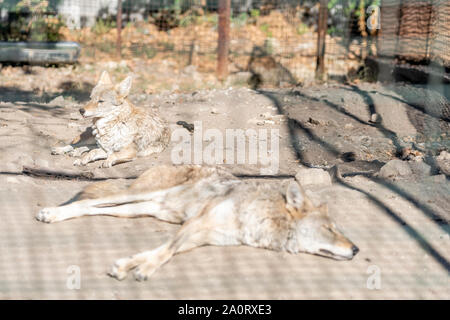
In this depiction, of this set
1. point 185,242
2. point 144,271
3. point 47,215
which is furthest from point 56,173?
point 144,271

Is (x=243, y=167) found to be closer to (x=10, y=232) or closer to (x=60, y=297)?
(x=10, y=232)

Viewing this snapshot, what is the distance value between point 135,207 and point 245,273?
3.44 feet

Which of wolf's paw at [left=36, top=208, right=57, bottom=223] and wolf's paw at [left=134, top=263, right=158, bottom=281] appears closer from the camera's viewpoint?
wolf's paw at [left=134, top=263, right=158, bottom=281]

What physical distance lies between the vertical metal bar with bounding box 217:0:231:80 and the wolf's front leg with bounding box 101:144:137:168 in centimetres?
531

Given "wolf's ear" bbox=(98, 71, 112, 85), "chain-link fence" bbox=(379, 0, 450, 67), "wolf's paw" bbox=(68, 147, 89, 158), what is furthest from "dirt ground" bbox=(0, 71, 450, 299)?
"chain-link fence" bbox=(379, 0, 450, 67)

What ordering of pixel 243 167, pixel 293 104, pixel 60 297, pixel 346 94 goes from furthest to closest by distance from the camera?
pixel 346 94 → pixel 293 104 → pixel 243 167 → pixel 60 297

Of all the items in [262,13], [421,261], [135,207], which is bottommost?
[421,261]

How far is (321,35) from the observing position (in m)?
11.3

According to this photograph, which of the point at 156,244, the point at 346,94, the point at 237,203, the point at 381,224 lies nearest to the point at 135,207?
the point at 156,244

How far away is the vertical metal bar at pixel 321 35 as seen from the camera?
1098 cm

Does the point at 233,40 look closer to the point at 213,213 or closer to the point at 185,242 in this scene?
the point at 213,213

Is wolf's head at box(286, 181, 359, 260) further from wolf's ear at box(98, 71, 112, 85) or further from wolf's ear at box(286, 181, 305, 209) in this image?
wolf's ear at box(98, 71, 112, 85)

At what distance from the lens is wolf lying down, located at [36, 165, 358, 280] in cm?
364

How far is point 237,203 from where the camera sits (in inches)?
150
